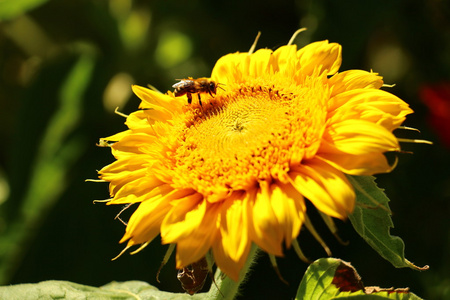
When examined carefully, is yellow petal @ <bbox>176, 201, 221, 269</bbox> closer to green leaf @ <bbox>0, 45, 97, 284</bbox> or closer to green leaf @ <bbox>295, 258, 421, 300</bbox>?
green leaf @ <bbox>295, 258, 421, 300</bbox>

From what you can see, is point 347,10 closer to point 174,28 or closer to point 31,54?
→ point 174,28

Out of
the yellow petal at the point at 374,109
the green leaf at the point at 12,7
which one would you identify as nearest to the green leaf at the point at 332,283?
the yellow petal at the point at 374,109

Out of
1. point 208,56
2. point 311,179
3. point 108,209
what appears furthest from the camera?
point 208,56

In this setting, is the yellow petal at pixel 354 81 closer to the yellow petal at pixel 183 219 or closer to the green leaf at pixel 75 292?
the yellow petal at pixel 183 219

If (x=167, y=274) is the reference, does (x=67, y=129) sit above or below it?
above

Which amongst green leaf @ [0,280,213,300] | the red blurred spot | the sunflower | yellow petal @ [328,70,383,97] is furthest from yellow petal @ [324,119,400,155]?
the red blurred spot

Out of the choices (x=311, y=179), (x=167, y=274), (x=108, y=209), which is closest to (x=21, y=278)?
(x=108, y=209)

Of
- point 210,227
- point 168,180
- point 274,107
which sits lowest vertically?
point 210,227
